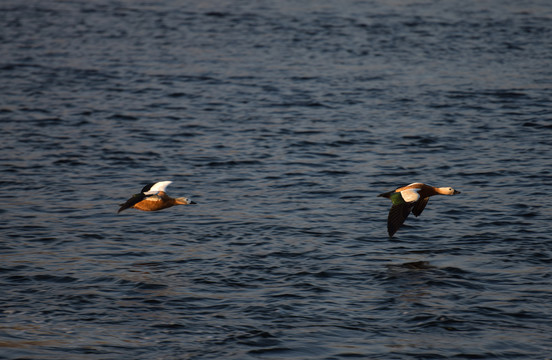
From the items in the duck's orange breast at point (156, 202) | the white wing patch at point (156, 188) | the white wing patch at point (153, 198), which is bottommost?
the duck's orange breast at point (156, 202)

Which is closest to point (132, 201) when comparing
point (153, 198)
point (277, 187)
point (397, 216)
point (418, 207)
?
point (153, 198)

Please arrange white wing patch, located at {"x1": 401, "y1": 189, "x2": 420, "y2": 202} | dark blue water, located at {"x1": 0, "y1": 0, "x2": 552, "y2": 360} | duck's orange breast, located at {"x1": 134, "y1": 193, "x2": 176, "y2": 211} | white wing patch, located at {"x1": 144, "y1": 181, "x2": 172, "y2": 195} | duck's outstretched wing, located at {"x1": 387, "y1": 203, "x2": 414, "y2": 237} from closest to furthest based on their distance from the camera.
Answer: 1. dark blue water, located at {"x1": 0, "y1": 0, "x2": 552, "y2": 360}
2. duck's outstretched wing, located at {"x1": 387, "y1": 203, "x2": 414, "y2": 237}
3. white wing patch, located at {"x1": 401, "y1": 189, "x2": 420, "y2": 202}
4. white wing patch, located at {"x1": 144, "y1": 181, "x2": 172, "y2": 195}
5. duck's orange breast, located at {"x1": 134, "y1": 193, "x2": 176, "y2": 211}

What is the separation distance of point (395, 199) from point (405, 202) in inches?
6.6

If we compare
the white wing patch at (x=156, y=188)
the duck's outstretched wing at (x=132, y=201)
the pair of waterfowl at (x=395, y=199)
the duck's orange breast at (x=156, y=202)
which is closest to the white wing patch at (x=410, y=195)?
the pair of waterfowl at (x=395, y=199)

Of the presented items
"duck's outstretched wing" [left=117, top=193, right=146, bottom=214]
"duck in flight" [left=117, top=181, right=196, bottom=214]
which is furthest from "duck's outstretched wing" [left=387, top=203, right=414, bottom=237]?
"duck's outstretched wing" [left=117, top=193, right=146, bottom=214]

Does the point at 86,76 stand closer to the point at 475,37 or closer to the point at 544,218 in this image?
the point at 475,37

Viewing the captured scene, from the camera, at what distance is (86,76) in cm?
2783

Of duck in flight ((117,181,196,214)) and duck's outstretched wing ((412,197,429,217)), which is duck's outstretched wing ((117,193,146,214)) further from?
duck's outstretched wing ((412,197,429,217))

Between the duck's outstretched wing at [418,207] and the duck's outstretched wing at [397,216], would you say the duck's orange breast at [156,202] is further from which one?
the duck's outstretched wing at [418,207]

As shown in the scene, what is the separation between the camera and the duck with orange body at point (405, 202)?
13.6 meters

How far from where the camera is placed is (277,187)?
1789 centimetres

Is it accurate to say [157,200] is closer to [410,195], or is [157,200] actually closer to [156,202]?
[156,202]

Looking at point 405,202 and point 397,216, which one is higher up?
point 405,202

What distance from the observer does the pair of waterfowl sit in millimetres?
13608
